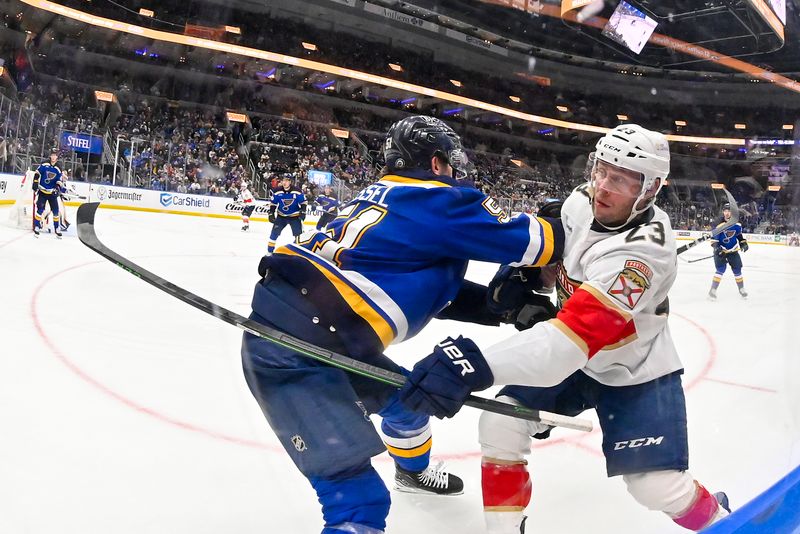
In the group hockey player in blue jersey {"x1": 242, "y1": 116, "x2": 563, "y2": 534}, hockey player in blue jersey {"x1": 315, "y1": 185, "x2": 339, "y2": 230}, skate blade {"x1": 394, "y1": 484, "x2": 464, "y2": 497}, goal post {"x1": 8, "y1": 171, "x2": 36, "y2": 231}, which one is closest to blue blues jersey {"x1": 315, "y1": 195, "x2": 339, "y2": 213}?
hockey player in blue jersey {"x1": 315, "y1": 185, "x2": 339, "y2": 230}

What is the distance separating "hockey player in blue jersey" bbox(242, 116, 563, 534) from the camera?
898 millimetres

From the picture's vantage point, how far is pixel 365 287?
0.93 meters

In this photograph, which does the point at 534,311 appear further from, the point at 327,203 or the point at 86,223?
the point at 86,223

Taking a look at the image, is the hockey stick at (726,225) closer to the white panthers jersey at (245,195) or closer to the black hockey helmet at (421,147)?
the black hockey helmet at (421,147)

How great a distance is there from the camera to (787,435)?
1182 mm

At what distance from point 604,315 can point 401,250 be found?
12.9 inches

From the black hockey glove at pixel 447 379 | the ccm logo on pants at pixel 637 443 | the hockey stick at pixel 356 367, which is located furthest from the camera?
the ccm logo on pants at pixel 637 443

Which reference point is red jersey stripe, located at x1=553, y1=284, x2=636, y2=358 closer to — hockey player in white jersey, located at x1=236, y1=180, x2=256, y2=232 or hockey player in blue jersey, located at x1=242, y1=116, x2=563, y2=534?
hockey player in blue jersey, located at x1=242, y1=116, x2=563, y2=534

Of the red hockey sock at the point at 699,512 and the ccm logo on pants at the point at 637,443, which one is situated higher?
the ccm logo on pants at the point at 637,443

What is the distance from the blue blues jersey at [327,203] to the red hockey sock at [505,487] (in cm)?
61

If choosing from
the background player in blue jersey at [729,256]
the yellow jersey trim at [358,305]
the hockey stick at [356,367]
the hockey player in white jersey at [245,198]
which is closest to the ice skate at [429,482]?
the hockey stick at [356,367]

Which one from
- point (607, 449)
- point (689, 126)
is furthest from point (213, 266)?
point (689, 126)

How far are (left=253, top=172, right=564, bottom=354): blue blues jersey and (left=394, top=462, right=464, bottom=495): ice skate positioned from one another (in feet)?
1.60

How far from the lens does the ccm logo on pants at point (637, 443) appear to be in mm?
1029
